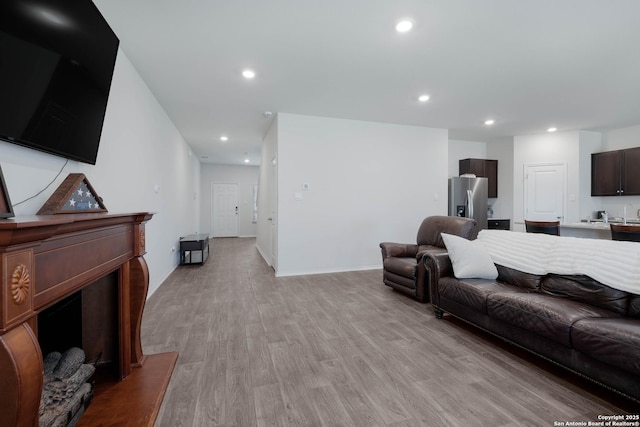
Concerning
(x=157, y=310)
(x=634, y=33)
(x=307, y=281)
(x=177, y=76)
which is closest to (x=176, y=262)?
(x=157, y=310)

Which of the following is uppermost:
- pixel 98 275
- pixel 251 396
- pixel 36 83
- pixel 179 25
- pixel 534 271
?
pixel 179 25

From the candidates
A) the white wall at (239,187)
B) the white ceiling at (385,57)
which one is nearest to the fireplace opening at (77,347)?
the white ceiling at (385,57)

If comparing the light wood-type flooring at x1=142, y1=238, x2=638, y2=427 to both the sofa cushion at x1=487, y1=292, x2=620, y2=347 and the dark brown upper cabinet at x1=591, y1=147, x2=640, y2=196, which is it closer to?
the sofa cushion at x1=487, y1=292, x2=620, y2=347

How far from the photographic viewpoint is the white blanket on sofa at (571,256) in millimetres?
1901

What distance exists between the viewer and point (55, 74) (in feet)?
5.00

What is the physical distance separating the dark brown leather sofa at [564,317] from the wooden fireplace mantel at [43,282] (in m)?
2.37

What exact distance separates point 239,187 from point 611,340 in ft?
32.1

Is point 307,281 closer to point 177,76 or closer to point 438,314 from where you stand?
point 438,314

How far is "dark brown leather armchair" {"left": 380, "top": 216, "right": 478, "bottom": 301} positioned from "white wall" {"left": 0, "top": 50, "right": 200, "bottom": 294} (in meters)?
3.10

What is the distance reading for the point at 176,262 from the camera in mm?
5328

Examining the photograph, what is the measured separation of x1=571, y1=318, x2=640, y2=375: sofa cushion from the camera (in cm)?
145

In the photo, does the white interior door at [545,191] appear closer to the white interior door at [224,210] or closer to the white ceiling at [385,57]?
the white ceiling at [385,57]

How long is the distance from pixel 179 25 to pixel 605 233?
19.7 feet

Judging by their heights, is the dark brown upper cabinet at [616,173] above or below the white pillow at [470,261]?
above
